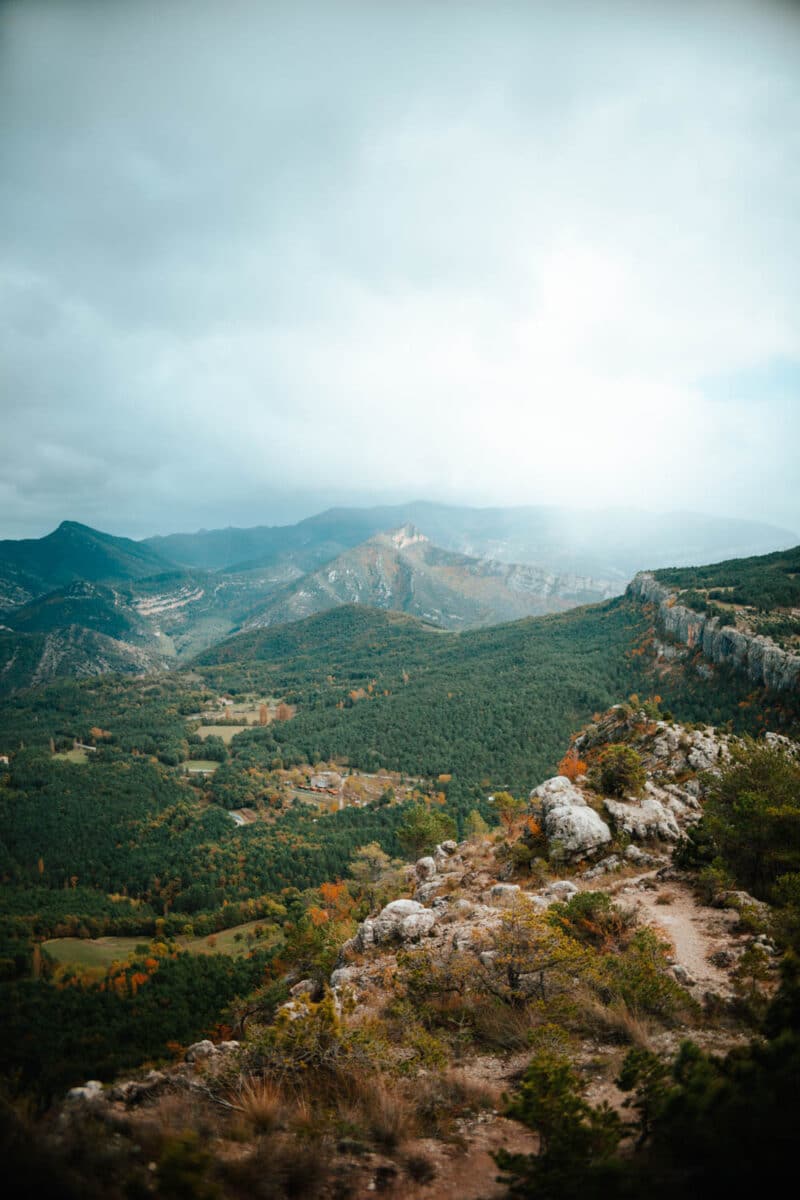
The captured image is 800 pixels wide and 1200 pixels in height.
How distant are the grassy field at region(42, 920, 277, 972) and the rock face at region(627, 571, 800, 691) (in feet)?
305

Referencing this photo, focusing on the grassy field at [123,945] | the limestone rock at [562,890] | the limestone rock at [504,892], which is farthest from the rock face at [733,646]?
the grassy field at [123,945]

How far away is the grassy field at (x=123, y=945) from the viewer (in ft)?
235

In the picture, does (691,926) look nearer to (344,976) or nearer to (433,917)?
(433,917)

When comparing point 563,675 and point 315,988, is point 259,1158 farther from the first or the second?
point 563,675

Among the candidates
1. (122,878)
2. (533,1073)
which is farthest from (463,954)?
(122,878)

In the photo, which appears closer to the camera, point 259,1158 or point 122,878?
point 259,1158

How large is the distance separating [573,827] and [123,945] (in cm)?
9363

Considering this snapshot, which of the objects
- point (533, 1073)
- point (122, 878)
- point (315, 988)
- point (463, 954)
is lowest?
point (122, 878)

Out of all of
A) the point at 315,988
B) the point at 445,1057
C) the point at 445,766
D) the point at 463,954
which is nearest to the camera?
the point at 445,1057

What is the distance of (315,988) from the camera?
69.4 ft

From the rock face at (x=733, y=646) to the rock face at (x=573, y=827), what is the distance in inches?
2632

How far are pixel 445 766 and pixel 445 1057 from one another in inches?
5151

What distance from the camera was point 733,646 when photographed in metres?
91.4

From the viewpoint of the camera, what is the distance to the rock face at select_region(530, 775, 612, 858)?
26.6 m
